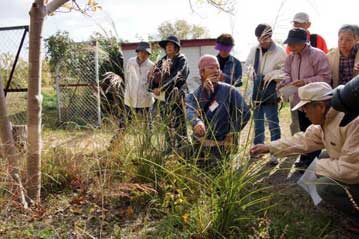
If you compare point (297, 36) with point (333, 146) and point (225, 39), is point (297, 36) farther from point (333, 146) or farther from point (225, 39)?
point (333, 146)

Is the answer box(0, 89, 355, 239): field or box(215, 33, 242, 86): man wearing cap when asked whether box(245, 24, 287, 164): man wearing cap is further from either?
box(0, 89, 355, 239): field

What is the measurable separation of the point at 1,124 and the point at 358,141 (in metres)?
2.70

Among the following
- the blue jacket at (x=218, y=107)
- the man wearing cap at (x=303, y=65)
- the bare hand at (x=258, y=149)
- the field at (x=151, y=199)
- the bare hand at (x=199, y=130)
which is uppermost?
the man wearing cap at (x=303, y=65)

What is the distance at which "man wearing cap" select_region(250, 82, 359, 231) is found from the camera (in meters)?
2.71

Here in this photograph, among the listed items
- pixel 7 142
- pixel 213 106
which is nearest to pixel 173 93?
pixel 213 106

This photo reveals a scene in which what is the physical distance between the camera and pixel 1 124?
10.3ft

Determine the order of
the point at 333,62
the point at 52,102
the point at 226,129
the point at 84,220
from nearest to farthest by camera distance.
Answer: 1. the point at 84,220
2. the point at 226,129
3. the point at 333,62
4. the point at 52,102

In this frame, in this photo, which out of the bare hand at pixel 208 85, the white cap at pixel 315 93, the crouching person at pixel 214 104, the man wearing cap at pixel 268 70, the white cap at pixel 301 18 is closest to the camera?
the white cap at pixel 315 93

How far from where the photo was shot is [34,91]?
10.2ft

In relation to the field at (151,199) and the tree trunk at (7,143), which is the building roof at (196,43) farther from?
the tree trunk at (7,143)

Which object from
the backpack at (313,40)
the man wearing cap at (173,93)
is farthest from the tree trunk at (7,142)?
the backpack at (313,40)

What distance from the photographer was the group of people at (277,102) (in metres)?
2.85

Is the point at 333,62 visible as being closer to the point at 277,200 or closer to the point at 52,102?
the point at 277,200

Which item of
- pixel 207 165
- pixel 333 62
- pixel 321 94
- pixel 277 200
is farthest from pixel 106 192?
pixel 333 62
